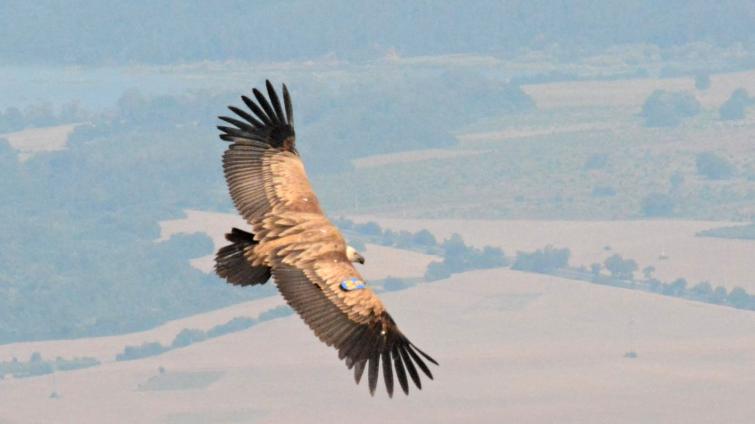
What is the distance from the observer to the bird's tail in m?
25.0

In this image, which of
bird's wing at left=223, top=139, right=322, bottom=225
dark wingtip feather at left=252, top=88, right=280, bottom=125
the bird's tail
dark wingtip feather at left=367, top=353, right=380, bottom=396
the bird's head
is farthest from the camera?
dark wingtip feather at left=252, top=88, right=280, bottom=125

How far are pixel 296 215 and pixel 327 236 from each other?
1072 millimetres

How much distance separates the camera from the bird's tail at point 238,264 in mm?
25031

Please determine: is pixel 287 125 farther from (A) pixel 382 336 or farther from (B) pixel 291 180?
(A) pixel 382 336

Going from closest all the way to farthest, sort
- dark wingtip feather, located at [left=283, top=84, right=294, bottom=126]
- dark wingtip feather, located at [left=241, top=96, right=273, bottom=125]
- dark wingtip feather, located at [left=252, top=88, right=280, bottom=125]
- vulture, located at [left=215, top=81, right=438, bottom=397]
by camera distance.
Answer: vulture, located at [left=215, top=81, right=438, bottom=397] → dark wingtip feather, located at [left=283, top=84, right=294, bottom=126] → dark wingtip feather, located at [left=252, top=88, right=280, bottom=125] → dark wingtip feather, located at [left=241, top=96, right=273, bottom=125]

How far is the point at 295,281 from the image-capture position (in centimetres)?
2461

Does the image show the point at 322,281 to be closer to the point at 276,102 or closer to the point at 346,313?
the point at 346,313

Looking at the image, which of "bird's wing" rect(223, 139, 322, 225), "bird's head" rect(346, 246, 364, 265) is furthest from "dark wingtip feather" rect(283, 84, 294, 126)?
"bird's head" rect(346, 246, 364, 265)

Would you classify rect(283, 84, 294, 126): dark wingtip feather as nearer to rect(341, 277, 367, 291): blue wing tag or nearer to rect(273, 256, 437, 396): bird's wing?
rect(273, 256, 437, 396): bird's wing

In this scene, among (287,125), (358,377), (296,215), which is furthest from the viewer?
(287,125)

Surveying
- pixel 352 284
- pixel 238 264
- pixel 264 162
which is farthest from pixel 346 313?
pixel 264 162

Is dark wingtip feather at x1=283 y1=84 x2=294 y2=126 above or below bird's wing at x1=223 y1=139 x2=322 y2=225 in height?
above

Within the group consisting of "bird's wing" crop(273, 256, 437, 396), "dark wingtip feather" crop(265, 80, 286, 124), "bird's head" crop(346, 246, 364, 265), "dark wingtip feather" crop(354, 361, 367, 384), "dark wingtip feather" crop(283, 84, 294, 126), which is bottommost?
"dark wingtip feather" crop(354, 361, 367, 384)

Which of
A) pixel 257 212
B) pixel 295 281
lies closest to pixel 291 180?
pixel 257 212
